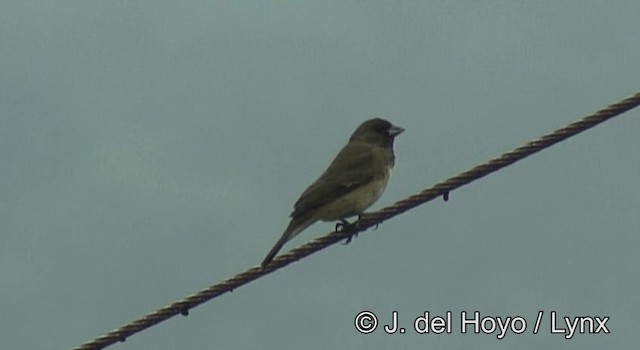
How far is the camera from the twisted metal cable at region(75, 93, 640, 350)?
879cm

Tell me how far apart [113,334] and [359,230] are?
3587 millimetres

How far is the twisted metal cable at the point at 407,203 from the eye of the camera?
8.79 metres

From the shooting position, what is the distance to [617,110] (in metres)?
8.70

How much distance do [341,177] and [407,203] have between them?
3.38 m

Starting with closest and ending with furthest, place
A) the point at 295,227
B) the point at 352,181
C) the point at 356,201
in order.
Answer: the point at 295,227 → the point at 356,201 → the point at 352,181

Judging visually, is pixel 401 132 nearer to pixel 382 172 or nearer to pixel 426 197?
pixel 382 172

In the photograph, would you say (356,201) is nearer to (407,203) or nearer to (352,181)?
(352,181)

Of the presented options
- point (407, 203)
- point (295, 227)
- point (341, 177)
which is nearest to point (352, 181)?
point (341, 177)

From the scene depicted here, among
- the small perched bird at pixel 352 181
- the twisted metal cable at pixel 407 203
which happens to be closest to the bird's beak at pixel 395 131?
the small perched bird at pixel 352 181

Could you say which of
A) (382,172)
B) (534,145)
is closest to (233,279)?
(534,145)

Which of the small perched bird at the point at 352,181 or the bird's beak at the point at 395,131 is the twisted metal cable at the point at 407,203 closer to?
the small perched bird at the point at 352,181

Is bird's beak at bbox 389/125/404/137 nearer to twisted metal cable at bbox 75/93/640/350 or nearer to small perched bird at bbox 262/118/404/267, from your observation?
small perched bird at bbox 262/118/404/267

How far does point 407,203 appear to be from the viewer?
967 centimetres

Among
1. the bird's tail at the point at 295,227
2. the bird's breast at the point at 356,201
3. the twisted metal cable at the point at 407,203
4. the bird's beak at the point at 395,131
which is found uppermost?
the bird's beak at the point at 395,131
